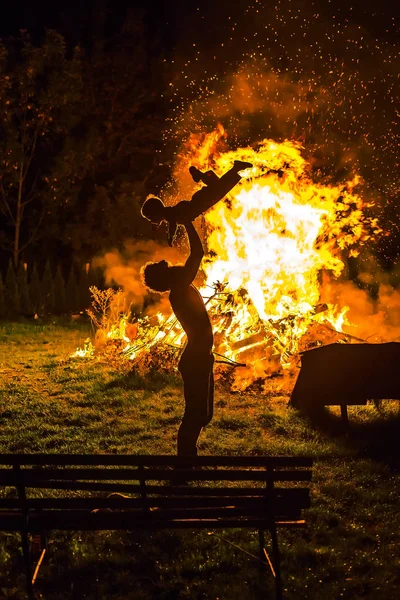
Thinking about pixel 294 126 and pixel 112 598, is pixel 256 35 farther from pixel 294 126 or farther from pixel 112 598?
pixel 112 598

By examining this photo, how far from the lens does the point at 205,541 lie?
5.02 m

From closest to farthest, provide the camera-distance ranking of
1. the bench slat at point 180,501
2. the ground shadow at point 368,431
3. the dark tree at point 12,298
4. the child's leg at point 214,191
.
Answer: the bench slat at point 180,501
the child's leg at point 214,191
the ground shadow at point 368,431
the dark tree at point 12,298

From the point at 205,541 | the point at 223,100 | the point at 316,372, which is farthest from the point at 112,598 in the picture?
the point at 223,100

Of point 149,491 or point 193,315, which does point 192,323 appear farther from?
point 149,491

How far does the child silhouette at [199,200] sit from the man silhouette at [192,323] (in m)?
0.11

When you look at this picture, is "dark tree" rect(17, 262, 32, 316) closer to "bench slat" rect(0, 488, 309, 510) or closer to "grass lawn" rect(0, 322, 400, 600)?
"grass lawn" rect(0, 322, 400, 600)

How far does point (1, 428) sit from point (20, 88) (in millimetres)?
14627

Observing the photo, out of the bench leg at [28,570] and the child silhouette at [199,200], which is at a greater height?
the child silhouette at [199,200]

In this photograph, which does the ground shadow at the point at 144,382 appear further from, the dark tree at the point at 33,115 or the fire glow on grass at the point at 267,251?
the dark tree at the point at 33,115

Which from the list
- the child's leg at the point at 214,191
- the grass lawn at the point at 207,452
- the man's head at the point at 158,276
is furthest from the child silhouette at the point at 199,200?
the grass lawn at the point at 207,452

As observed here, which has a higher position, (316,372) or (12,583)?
(316,372)

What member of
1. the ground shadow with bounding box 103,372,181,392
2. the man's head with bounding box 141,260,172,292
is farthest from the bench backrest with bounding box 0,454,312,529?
the ground shadow with bounding box 103,372,181,392

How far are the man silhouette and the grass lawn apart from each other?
3.58ft

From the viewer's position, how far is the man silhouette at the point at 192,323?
5707 mm
